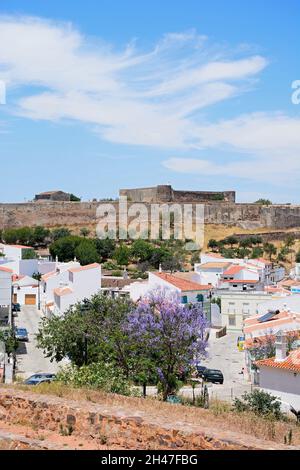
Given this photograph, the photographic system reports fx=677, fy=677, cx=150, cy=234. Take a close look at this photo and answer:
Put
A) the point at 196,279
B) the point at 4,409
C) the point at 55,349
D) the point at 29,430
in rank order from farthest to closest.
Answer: the point at 196,279, the point at 55,349, the point at 4,409, the point at 29,430

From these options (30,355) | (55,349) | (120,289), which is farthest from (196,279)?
(55,349)

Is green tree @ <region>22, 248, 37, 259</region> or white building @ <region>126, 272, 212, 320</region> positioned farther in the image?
green tree @ <region>22, 248, 37, 259</region>

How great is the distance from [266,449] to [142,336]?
10447 mm

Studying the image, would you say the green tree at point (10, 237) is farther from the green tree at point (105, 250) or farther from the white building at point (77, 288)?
the white building at point (77, 288)

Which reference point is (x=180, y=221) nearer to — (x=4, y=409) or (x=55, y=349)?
(x=55, y=349)

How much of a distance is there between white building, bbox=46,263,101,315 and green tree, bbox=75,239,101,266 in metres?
17.4

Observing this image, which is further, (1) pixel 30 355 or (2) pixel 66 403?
(1) pixel 30 355

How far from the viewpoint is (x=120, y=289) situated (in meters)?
34.8

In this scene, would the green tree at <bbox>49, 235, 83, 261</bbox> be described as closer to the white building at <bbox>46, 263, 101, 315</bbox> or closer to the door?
the door

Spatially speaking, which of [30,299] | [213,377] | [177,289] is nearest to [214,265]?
[30,299]

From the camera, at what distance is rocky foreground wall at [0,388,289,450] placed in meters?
6.59

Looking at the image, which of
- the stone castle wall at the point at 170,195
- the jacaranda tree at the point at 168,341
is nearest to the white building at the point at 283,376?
the jacaranda tree at the point at 168,341

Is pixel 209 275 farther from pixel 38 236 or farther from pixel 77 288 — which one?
pixel 38 236

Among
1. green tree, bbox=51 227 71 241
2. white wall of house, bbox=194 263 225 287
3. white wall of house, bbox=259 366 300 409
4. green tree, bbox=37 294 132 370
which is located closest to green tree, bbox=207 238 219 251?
green tree, bbox=51 227 71 241
